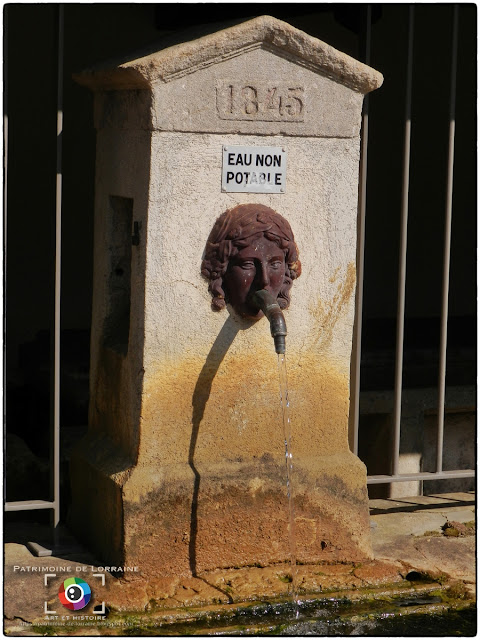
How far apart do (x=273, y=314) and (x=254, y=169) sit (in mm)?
589

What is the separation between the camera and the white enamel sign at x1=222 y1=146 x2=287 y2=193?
4461 millimetres

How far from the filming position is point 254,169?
14.7ft

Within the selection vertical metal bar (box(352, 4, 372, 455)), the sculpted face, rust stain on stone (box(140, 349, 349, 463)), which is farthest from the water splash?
vertical metal bar (box(352, 4, 372, 455))

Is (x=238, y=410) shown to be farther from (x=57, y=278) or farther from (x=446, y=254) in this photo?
(x=446, y=254)

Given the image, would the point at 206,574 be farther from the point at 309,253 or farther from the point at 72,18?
the point at 72,18

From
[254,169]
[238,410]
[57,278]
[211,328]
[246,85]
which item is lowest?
[238,410]

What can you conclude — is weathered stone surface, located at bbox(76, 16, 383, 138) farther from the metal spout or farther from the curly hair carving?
the metal spout

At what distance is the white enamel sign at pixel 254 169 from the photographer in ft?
14.6

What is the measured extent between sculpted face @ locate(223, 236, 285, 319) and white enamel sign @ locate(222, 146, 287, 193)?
22 cm

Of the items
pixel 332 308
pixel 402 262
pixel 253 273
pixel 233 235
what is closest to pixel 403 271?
pixel 402 262

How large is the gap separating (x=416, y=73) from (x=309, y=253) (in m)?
3.38

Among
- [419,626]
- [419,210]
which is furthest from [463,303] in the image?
[419,626]

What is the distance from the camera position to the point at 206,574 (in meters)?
4.60

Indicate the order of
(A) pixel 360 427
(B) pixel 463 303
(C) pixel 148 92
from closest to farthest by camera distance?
(C) pixel 148 92
(A) pixel 360 427
(B) pixel 463 303
